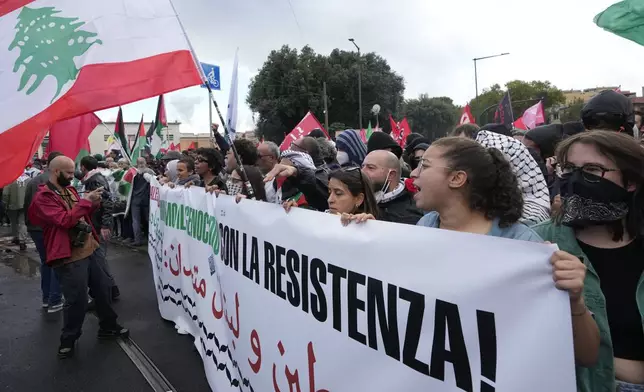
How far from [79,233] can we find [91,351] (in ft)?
3.70

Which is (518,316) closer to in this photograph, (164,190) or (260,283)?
(260,283)

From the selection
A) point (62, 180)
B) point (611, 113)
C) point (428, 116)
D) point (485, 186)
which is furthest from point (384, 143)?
point (428, 116)

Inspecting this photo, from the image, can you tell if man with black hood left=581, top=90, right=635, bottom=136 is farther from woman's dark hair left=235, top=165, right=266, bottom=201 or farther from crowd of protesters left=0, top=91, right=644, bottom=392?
woman's dark hair left=235, top=165, right=266, bottom=201

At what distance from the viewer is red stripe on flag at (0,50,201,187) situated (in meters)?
3.04

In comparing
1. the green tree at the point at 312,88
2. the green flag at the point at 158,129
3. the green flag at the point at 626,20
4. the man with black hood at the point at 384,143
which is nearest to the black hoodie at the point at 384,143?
the man with black hood at the point at 384,143

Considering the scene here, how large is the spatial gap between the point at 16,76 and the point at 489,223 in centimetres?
300

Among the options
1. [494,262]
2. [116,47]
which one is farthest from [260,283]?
[116,47]

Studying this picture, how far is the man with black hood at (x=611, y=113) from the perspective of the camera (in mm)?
2852

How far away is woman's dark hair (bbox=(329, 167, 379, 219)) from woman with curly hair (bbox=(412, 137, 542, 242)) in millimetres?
815

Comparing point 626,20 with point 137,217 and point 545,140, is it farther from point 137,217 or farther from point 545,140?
point 137,217

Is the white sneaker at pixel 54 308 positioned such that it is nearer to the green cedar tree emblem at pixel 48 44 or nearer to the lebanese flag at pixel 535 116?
the green cedar tree emblem at pixel 48 44

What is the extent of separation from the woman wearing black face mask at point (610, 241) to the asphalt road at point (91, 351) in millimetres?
2961

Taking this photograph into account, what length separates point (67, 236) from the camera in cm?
435

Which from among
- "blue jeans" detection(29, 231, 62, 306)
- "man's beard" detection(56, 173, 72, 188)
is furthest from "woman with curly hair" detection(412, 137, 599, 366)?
"blue jeans" detection(29, 231, 62, 306)
